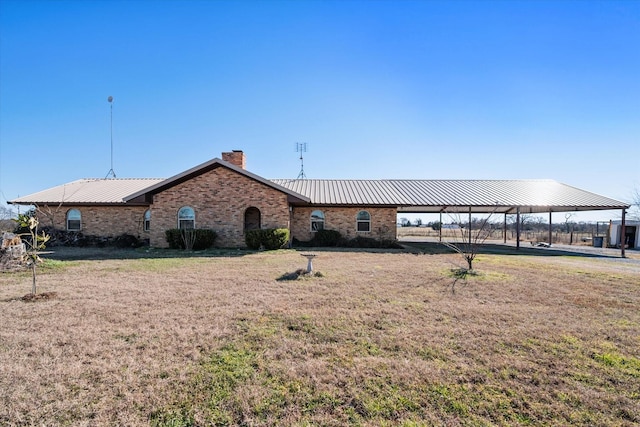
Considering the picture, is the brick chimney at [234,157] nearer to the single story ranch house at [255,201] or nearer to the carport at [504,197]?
the single story ranch house at [255,201]

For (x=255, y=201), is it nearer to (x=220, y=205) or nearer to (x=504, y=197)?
(x=220, y=205)

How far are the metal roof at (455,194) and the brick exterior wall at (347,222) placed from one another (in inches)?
27.2

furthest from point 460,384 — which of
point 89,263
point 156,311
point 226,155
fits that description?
point 226,155

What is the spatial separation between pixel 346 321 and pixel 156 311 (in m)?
3.55

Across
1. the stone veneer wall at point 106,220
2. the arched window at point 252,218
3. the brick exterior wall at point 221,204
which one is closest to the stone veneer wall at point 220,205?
the brick exterior wall at point 221,204

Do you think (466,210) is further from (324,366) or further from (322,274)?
(324,366)

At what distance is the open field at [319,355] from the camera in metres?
2.97

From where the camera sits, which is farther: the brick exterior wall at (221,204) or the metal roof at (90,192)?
the metal roof at (90,192)

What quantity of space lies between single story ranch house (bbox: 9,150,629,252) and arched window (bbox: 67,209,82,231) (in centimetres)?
5

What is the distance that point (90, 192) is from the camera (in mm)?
20797

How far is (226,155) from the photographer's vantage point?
18.5 m

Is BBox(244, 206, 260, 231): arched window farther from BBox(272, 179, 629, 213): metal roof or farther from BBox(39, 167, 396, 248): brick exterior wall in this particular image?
BBox(272, 179, 629, 213): metal roof

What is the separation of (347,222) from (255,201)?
5982mm

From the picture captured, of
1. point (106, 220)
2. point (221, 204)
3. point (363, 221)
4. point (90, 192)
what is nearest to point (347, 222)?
point (363, 221)
